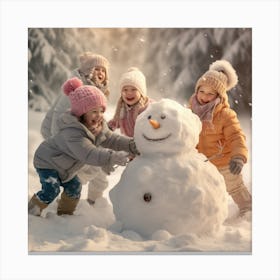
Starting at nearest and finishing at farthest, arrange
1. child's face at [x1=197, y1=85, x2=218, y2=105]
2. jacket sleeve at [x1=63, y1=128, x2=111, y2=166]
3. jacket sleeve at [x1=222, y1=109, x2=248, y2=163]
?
jacket sleeve at [x1=63, y1=128, x2=111, y2=166] < jacket sleeve at [x1=222, y1=109, x2=248, y2=163] < child's face at [x1=197, y1=85, x2=218, y2=105]

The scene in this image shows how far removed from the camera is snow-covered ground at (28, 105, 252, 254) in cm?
326

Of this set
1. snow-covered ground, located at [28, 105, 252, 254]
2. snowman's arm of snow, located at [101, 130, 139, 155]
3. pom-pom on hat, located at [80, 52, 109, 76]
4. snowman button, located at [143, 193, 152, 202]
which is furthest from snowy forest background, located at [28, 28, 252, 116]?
→ snowman button, located at [143, 193, 152, 202]

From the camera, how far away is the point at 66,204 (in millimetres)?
3621

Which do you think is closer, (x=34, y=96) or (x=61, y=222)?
(x=61, y=222)

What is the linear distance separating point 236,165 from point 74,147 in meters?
0.98

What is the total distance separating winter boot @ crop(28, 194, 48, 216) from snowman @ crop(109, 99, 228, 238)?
1.56 ft

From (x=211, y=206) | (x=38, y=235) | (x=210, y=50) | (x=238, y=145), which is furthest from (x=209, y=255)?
(x=210, y=50)

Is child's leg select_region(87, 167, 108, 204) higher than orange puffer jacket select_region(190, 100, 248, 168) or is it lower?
lower

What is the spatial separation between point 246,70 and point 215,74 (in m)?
0.20

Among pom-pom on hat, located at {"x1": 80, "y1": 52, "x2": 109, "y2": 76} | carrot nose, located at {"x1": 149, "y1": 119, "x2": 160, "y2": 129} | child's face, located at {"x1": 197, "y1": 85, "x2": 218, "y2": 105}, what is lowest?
carrot nose, located at {"x1": 149, "y1": 119, "x2": 160, "y2": 129}

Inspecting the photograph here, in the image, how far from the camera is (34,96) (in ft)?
12.5

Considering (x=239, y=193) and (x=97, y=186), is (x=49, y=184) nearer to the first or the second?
(x=97, y=186)

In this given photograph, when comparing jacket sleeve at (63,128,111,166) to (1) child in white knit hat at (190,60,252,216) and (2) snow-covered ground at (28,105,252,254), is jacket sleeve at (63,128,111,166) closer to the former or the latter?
(2) snow-covered ground at (28,105,252,254)

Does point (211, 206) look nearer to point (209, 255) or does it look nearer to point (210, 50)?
point (209, 255)
